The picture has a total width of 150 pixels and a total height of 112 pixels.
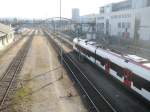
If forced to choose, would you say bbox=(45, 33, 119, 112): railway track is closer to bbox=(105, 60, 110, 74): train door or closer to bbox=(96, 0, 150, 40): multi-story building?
bbox=(105, 60, 110, 74): train door

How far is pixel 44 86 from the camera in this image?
26641mm

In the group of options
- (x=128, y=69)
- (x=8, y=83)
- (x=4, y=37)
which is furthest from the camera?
(x=4, y=37)

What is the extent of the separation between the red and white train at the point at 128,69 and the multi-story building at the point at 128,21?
1005 inches

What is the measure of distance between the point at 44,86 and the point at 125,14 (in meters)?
58.7

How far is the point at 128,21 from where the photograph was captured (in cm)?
7731

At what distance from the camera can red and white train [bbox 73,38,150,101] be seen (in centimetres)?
1907

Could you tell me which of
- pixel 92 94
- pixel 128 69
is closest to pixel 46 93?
pixel 92 94

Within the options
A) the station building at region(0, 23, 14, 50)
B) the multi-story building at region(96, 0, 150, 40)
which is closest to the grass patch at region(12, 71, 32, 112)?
the multi-story building at region(96, 0, 150, 40)

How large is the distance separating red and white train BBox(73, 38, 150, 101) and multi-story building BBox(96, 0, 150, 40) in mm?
25537

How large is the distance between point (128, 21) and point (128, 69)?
57.8m

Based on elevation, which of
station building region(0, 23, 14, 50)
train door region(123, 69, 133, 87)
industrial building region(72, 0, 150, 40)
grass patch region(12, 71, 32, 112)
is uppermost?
industrial building region(72, 0, 150, 40)

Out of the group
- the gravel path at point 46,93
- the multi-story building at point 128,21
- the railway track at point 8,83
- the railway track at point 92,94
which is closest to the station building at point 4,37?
the railway track at point 8,83

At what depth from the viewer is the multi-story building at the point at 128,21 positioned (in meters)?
66.9

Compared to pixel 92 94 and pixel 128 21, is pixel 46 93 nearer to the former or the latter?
pixel 92 94
